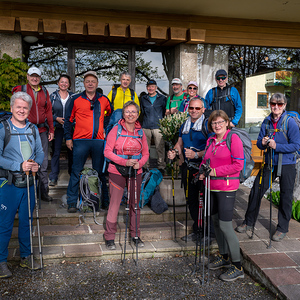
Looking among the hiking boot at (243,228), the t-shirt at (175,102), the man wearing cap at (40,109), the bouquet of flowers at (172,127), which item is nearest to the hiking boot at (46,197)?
the man wearing cap at (40,109)

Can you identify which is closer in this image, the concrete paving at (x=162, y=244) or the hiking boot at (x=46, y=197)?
the concrete paving at (x=162, y=244)

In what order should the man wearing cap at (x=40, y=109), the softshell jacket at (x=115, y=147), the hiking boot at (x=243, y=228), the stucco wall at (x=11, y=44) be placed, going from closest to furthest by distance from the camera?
the softshell jacket at (x=115, y=147) < the hiking boot at (x=243, y=228) < the man wearing cap at (x=40, y=109) < the stucco wall at (x=11, y=44)

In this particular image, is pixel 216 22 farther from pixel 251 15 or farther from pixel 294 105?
pixel 294 105

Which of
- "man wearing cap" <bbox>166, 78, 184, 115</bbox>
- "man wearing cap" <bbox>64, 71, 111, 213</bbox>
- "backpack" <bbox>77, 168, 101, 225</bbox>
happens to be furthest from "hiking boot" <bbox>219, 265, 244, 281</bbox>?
"man wearing cap" <bbox>166, 78, 184, 115</bbox>

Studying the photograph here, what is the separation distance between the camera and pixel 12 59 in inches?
258

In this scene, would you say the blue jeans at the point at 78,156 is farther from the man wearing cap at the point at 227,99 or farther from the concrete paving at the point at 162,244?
the man wearing cap at the point at 227,99

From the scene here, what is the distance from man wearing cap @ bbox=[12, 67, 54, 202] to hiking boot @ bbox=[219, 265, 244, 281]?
3.09 metres

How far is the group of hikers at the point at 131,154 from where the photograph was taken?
3674 mm

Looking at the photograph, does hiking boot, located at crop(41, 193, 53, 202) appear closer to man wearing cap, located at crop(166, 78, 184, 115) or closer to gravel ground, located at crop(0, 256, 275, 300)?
gravel ground, located at crop(0, 256, 275, 300)

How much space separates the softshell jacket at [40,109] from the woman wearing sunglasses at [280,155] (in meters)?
3.26

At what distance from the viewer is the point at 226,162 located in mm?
3684

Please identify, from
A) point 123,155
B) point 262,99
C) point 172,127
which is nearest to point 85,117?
point 123,155

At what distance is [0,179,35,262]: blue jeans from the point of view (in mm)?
3664

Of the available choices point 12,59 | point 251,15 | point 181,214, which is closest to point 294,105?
point 251,15
